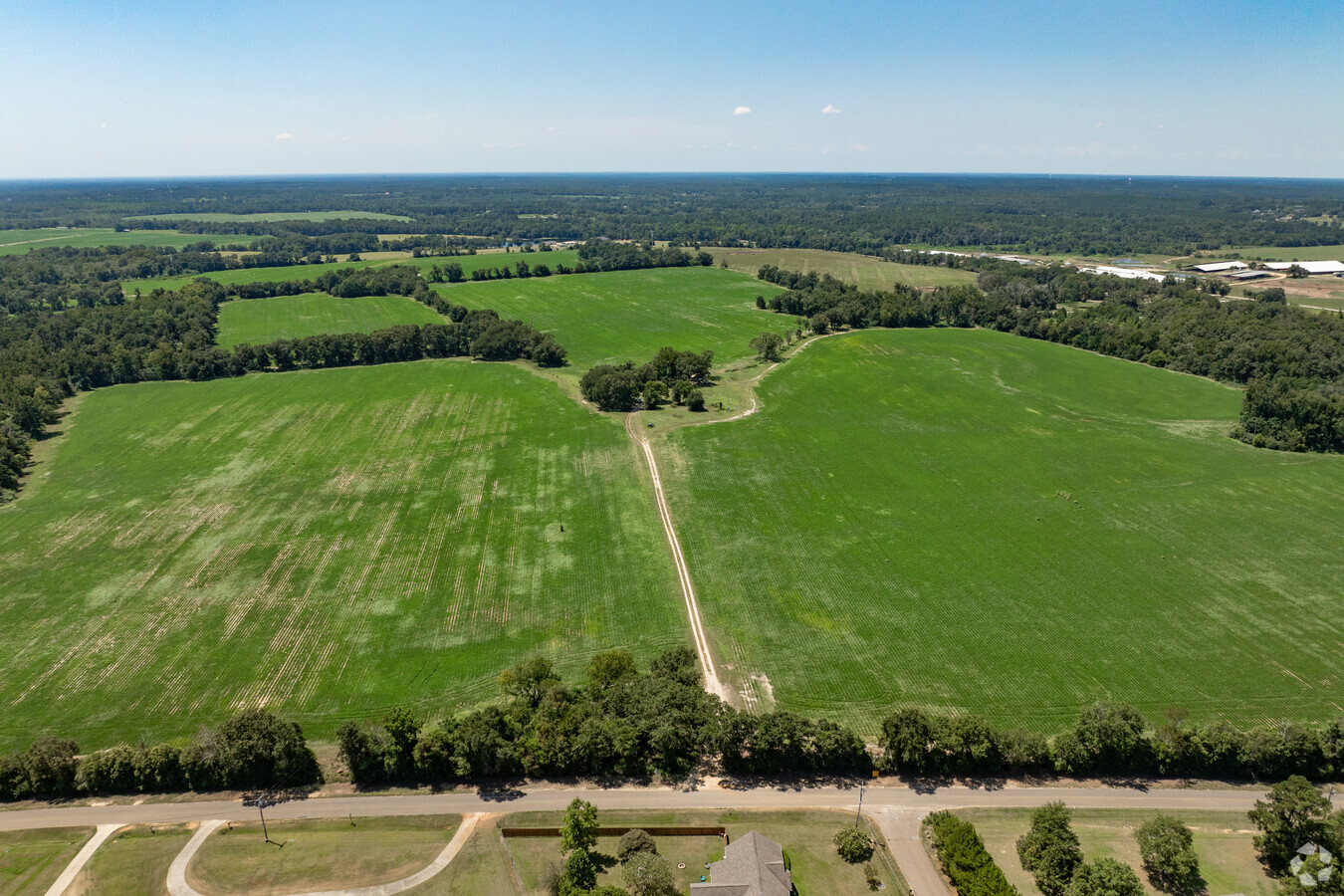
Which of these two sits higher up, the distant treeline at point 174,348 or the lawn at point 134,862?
the distant treeline at point 174,348

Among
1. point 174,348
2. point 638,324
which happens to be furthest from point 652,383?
point 174,348

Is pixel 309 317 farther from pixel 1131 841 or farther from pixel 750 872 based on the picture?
pixel 1131 841

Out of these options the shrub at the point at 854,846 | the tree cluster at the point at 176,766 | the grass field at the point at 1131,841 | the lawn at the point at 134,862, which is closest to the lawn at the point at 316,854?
the lawn at the point at 134,862

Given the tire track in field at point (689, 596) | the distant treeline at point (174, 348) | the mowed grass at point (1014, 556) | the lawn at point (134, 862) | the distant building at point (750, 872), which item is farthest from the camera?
the distant treeline at point (174, 348)

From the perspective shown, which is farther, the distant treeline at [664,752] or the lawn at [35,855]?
the distant treeline at [664,752]

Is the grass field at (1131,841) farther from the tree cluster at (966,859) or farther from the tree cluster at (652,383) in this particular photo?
the tree cluster at (652,383)

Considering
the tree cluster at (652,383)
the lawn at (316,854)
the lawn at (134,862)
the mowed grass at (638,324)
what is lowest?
the lawn at (134,862)

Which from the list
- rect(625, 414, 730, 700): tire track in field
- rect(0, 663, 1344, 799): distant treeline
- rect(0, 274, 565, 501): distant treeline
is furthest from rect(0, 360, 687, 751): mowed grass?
rect(0, 274, 565, 501): distant treeline

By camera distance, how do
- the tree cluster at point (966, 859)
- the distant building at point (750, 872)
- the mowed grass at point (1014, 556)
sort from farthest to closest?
the mowed grass at point (1014, 556) < the tree cluster at point (966, 859) < the distant building at point (750, 872)
